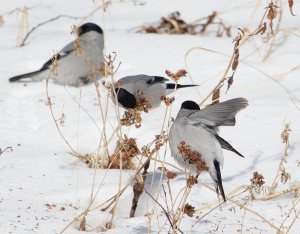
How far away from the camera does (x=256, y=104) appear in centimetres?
452

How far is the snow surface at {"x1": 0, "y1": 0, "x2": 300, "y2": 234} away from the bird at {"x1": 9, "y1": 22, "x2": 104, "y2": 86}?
0.10 metres

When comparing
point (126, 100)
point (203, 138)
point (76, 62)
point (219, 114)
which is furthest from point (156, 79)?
point (219, 114)

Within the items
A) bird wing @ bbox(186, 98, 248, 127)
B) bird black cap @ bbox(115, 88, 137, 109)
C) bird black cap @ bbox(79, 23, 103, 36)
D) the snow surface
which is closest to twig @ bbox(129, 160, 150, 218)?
the snow surface

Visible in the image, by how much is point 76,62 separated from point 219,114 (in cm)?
308

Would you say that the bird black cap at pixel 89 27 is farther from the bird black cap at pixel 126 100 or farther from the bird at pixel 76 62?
the bird black cap at pixel 126 100

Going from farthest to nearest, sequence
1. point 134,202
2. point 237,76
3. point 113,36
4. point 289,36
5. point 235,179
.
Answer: point 113,36 → point 289,36 → point 237,76 → point 235,179 → point 134,202

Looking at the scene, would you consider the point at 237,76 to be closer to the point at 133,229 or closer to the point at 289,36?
the point at 289,36

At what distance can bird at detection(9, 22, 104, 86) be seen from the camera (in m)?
5.38

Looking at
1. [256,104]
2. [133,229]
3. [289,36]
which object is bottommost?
[133,229]

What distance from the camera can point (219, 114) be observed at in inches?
112

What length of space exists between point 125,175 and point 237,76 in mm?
1600

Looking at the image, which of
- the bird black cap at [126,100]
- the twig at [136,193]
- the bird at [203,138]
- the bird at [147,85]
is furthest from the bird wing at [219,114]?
the bird at [147,85]

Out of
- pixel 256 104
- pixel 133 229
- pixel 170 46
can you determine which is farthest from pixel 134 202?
pixel 170 46

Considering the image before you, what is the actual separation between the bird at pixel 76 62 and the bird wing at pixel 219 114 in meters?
2.16
